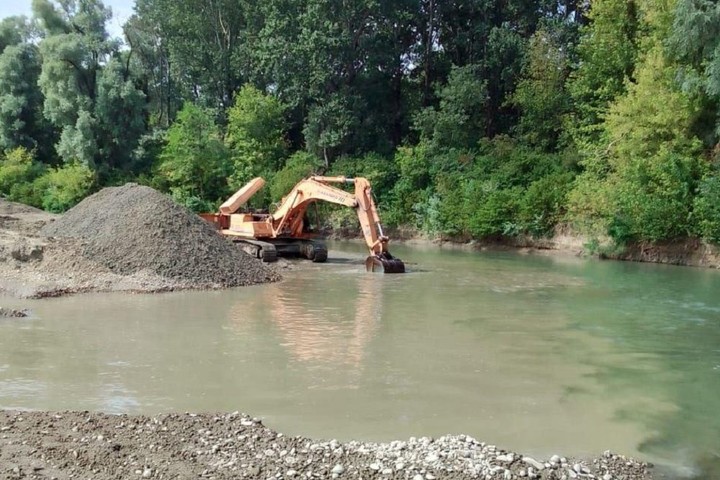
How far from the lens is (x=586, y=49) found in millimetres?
33219

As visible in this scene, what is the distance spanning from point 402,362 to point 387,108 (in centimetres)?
3507

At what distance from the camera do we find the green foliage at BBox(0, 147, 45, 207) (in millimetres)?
41406

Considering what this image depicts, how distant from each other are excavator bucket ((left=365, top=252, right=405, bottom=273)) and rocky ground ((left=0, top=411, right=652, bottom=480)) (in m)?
13.2

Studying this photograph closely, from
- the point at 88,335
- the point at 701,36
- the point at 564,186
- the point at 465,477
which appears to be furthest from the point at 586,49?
the point at 465,477

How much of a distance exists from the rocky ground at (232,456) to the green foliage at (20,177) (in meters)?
38.5

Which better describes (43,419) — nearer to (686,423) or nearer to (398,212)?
(686,423)

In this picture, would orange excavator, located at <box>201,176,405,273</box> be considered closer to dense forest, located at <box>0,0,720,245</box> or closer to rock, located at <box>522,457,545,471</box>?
dense forest, located at <box>0,0,720,245</box>

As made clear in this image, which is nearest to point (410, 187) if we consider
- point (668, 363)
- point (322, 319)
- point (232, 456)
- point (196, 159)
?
point (196, 159)

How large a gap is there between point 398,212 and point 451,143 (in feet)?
17.3

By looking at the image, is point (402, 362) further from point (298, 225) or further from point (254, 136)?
point (254, 136)

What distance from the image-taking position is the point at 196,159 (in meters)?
39.8

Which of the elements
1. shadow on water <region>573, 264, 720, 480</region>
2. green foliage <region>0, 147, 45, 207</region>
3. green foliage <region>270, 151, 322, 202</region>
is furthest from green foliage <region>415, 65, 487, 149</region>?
green foliage <region>0, 147, 45, 207</region>

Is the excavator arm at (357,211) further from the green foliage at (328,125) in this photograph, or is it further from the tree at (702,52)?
the green foliage at (328,125)

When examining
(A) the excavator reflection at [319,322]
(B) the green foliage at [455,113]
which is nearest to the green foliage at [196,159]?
(B) the green foliage at [455,113]
